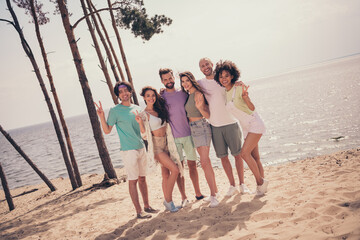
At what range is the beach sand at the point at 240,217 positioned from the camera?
291 centimetres

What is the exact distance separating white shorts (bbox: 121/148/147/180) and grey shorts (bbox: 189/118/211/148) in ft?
3.31

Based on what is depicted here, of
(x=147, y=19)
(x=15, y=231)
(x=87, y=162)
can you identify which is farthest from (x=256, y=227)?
(x=87, y=162)

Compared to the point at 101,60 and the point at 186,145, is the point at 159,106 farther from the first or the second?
the point at 101,60

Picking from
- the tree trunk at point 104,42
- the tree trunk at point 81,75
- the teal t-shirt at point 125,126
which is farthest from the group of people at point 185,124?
the tree trunk at point 104,42

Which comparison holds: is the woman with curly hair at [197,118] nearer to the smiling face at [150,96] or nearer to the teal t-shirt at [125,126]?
the smiling face at [150,96]

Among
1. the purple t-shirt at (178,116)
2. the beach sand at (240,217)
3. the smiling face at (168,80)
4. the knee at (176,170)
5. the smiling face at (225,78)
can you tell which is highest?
the smiling face at (168,80)

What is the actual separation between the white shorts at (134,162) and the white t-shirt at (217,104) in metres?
1.44

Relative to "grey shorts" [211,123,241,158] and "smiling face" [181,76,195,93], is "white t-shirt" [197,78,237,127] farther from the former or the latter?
"smiling face" [181,76,195,93]

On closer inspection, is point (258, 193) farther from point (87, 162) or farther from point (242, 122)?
point (87, 162)

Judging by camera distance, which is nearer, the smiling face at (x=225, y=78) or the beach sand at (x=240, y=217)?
A: the beach sand at (x=240, y=217)

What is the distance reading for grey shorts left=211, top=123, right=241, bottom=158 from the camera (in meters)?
4.17

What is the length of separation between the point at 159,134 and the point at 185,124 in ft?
1.69

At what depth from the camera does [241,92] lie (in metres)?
3.96

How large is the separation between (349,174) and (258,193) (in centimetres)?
191
